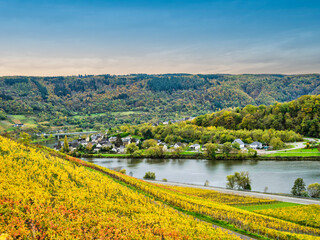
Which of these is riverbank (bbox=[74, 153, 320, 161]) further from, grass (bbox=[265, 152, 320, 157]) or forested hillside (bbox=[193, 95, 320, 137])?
forested hillside (bbox=[193, 95, 320, 137])

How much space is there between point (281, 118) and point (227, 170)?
51538 millimetres

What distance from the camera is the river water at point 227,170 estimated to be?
131ft

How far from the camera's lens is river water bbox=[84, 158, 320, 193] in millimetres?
39938

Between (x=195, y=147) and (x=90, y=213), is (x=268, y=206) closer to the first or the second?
Answer: (x=90, y=213)

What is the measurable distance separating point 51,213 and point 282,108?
9867 cm

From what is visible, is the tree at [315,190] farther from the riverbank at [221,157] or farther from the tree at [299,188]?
the riverbank at [221,157]

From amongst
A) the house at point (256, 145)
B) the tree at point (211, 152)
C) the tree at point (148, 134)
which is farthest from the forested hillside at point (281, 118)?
the tree at point (211, 152)

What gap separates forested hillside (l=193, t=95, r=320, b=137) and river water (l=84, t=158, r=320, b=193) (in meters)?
Answer: 35.6

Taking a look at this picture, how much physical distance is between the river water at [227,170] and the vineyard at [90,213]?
1769cm

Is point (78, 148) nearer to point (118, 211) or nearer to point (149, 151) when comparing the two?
point (149, 151)

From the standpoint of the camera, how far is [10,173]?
53.8ft

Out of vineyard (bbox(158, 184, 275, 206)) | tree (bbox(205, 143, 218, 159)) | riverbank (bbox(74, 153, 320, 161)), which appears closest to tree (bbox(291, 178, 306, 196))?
vineyard (bbox(158, 184, 275, 206))

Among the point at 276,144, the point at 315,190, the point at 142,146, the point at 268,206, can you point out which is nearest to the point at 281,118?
the point at 276,144

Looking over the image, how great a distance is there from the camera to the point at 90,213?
14.1 meters
